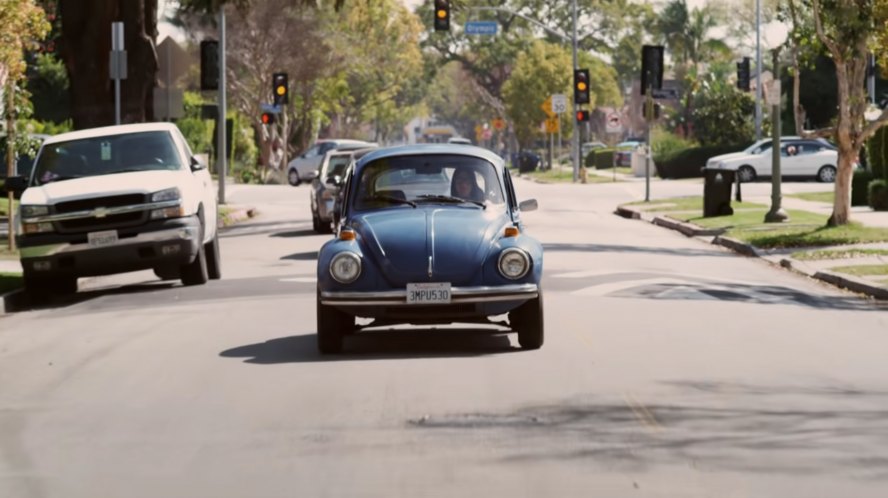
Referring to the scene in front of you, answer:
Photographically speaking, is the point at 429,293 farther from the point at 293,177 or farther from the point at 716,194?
the point at 293,177

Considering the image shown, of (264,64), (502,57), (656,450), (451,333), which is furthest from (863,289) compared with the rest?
(502,57)

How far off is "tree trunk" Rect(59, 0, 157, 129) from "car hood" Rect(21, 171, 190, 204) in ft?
40.8

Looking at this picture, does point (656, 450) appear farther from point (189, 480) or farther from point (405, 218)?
point (405, 218)

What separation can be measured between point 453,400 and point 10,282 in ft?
35.5

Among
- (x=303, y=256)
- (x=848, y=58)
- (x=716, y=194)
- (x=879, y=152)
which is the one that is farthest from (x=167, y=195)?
(x=879, y=152)

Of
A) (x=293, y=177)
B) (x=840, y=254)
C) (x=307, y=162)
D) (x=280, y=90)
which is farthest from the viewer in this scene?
(x=293, y=177)

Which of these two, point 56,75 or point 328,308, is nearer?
point 328,308

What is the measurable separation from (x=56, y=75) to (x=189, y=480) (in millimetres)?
55782

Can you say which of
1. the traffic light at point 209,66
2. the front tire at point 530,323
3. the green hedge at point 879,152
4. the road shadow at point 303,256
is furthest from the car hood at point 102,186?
the green hedge at point 879,152

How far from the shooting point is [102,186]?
64.1 ft

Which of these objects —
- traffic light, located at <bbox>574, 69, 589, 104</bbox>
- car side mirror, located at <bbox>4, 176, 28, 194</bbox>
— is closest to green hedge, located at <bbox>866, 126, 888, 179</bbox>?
car side mirror, located at <bbox>4, 176, 28, 194</bbox>

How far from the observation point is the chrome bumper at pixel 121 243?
19.1 meters

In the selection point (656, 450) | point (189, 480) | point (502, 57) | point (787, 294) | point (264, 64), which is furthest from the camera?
point (502, 57)

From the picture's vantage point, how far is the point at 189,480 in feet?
27.8
